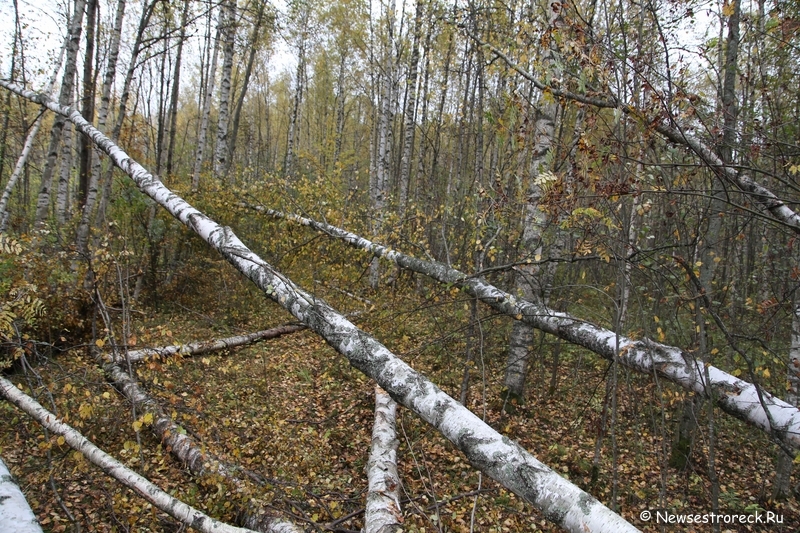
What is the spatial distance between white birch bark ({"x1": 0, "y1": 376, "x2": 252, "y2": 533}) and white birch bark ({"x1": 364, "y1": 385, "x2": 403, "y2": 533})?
0.90 m

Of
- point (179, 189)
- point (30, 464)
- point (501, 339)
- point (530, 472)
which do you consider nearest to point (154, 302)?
point (179, 189)

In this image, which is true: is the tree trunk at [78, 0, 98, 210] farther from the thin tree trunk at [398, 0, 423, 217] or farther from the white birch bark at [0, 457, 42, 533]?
the white birch bark at [0, 457, 42, 533]

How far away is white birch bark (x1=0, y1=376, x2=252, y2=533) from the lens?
273 centimetres

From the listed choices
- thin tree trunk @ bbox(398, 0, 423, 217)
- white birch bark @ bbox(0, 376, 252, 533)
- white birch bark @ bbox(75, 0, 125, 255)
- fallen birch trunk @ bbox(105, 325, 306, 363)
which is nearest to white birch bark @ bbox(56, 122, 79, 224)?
white birch bark @ bbox(75, 0, 125, 255)

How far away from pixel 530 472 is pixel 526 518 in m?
2.43

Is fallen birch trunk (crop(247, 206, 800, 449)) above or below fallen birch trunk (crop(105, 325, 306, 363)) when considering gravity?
above

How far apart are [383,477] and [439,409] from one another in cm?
172

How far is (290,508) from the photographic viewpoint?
338 centimetres

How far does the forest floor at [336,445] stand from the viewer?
3297mm

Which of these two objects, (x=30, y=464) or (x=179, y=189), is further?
(x=179, y=189)

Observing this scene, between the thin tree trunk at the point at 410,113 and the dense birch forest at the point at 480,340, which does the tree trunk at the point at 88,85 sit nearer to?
the dense birch forest at the point at 480,340

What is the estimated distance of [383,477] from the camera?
3.48m

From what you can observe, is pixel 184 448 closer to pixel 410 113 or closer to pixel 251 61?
pixel 410 113

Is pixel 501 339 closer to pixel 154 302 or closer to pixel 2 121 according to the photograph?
pixel 154 302
